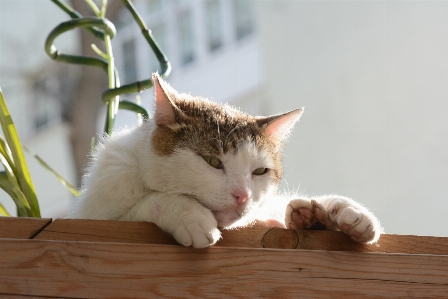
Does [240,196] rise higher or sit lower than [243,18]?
lower

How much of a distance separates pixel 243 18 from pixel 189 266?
4.11 meters

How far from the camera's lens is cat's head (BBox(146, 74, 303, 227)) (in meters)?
1.01

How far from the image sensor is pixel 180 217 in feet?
3.01

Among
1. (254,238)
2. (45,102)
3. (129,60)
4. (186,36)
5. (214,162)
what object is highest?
(186,36)

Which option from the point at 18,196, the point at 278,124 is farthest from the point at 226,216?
the point at 18,196

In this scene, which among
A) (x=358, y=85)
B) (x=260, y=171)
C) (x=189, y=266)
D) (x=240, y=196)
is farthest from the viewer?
(x=358, y=85)

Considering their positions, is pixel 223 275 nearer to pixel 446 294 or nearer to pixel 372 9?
pixel 446 294

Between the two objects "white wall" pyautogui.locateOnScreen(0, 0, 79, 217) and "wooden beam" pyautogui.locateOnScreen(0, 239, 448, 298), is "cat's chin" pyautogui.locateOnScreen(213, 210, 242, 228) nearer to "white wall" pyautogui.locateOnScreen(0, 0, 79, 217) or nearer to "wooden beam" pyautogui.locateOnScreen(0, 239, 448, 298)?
"wooden beam" pyautogui.locateOnScreen(0, 239, 448, 298)

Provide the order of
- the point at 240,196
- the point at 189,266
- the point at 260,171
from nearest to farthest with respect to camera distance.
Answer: the point at 189,266 < the point at 240,196 < the point at 260,171

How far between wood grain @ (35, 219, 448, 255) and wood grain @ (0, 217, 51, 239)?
0.01 m

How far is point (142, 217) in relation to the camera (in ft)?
3.19

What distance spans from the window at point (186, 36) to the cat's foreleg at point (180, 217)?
3795 mm

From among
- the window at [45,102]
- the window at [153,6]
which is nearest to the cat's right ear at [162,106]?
the window at [45,102]

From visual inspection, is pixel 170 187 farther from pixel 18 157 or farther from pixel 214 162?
pixel 18 157
